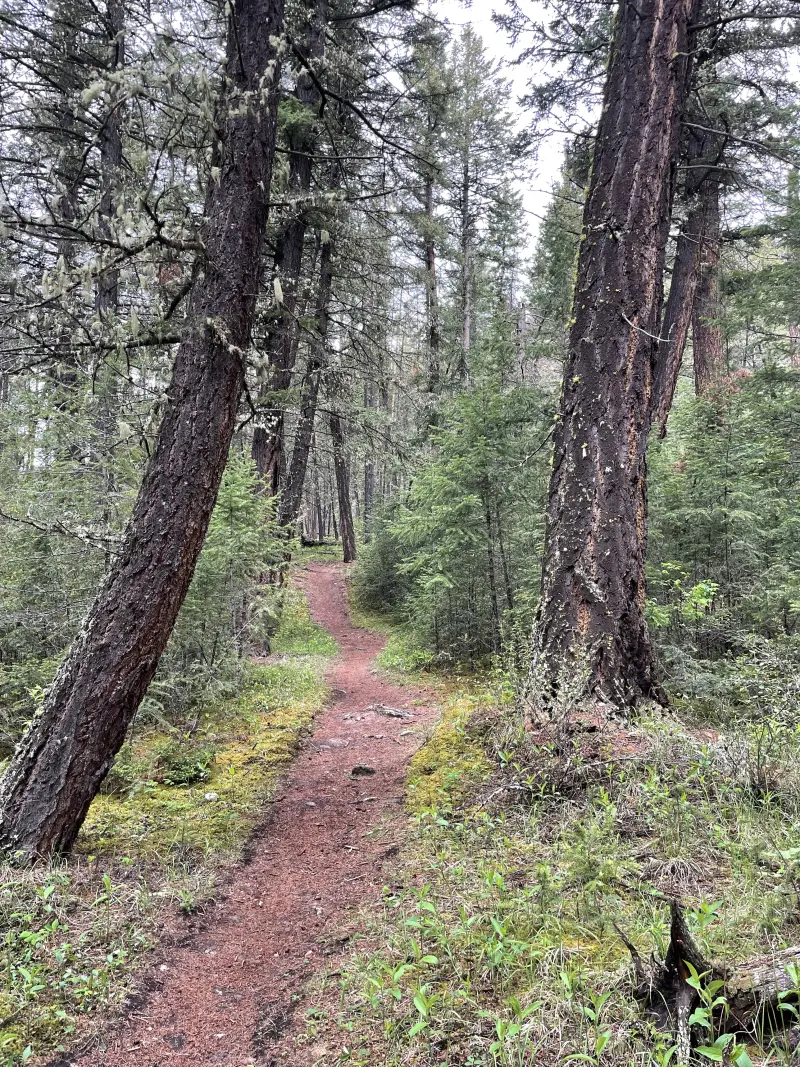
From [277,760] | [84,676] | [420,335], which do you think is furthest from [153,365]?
[420,335]

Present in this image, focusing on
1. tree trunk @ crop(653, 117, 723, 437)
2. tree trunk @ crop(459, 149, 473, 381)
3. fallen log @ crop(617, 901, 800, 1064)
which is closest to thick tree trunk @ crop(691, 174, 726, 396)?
tree trunk @ crop(653, 117, 723, 437)

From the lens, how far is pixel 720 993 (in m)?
1.69

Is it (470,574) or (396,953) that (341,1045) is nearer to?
(396,953)

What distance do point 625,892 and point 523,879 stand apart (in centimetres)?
52

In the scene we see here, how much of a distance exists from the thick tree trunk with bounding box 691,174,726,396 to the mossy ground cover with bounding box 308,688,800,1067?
9.26 meters

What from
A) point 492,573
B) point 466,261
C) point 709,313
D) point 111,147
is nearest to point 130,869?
point 492,573

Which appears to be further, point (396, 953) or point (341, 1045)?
point (396, 953)

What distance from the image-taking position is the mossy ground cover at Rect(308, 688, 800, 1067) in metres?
1.96

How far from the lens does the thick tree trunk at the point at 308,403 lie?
10.8 meters

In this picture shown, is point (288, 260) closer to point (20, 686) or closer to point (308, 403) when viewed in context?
point (308, 403)

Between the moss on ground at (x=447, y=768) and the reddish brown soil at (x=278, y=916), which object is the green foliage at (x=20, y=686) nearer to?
the reddish brown soil at (x=278, y=916)

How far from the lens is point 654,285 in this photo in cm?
491

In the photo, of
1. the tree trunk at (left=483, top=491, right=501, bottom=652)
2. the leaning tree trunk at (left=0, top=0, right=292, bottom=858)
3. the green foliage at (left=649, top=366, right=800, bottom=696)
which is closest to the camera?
the leaning tree trunk at (left=0, top=0, right=292, bottom=858)

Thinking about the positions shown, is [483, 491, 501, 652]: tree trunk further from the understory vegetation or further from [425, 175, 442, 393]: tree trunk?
[425, 175, 442, 393]: tree trunk
